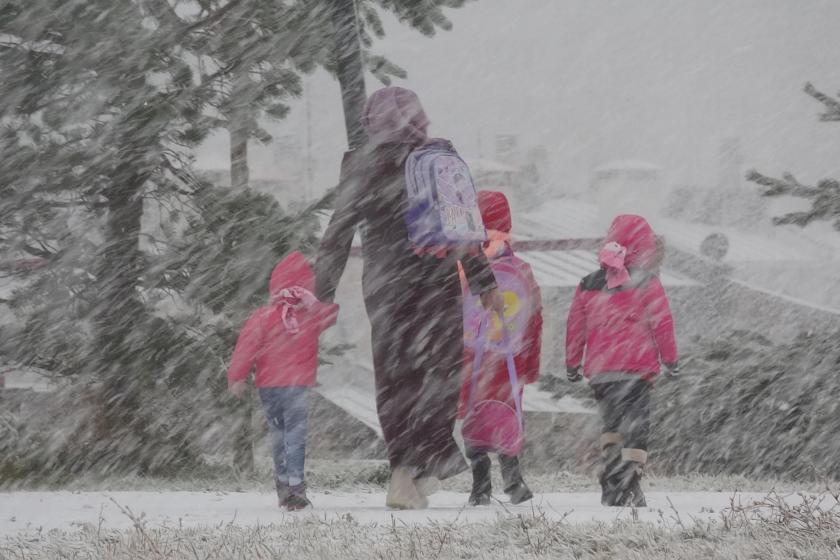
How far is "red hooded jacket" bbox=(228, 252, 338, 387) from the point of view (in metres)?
6.98

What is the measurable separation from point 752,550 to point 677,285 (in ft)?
80.4

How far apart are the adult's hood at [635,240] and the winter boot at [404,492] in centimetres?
203

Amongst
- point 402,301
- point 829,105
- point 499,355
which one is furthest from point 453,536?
point 829,105

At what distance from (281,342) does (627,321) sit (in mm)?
2175

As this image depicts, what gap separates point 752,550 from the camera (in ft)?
13.2

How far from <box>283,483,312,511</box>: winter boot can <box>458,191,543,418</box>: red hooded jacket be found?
3.57ft

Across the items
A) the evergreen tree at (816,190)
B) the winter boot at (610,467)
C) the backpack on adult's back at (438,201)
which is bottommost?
the evergreen tree at (816,190)

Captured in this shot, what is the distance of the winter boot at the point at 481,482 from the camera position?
6.57 m

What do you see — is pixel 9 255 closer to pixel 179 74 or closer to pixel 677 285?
pixel 179 74

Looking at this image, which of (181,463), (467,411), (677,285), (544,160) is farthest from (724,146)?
(467,411)

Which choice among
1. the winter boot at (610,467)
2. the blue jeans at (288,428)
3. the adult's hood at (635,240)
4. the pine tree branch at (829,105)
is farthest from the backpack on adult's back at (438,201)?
the pine tree branch at (829,105)

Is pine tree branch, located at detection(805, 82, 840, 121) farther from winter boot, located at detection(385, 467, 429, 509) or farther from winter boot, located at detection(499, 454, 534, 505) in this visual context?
winter boot, located at detection(385, 467, 429, 509)

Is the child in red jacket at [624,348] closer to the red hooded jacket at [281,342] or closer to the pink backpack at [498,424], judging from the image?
the pink backpack at [498,424]

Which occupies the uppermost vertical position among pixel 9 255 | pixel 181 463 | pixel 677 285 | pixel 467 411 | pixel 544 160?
pixel 467 411
